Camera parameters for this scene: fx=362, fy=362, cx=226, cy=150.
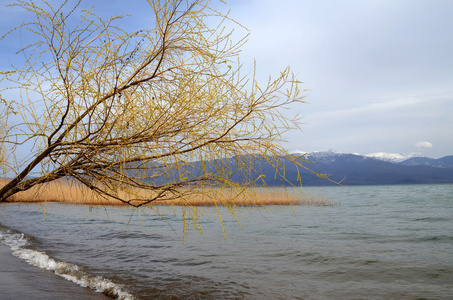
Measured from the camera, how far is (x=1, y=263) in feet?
21.6

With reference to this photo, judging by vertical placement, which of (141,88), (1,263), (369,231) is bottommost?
(369,231)

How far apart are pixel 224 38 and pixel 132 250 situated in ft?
21.8

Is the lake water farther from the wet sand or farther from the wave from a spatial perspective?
the wet sand

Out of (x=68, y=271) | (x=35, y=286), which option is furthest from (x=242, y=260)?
(x=35, y=286)

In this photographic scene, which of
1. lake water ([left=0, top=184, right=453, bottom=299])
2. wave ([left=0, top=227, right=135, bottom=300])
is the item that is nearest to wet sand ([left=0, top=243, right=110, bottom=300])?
wave ([left=0, top=227, right=135, bottom=300])

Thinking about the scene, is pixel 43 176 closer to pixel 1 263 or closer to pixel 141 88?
pixel 141 88

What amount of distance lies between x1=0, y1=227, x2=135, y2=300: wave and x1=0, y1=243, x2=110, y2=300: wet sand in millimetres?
147

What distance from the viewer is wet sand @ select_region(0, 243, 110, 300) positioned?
4.64 meters

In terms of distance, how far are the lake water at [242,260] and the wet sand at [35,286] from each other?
248mm

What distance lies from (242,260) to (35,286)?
4122 millimetres

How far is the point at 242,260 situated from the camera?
7.85 m

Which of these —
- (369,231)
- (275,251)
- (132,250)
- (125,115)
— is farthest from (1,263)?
(369,231)

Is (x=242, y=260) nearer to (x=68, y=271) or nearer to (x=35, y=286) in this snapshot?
(x=68, y=271)

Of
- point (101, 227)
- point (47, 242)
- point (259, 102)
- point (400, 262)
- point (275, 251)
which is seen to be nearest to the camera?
point (259, 102)
